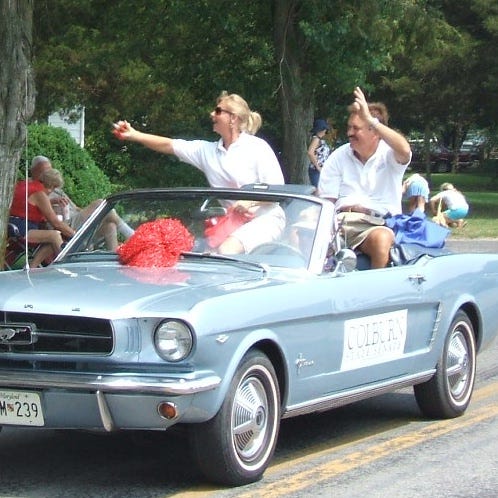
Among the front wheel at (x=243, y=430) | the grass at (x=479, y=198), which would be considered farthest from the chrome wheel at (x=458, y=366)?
the grass at (x=479, y=198)

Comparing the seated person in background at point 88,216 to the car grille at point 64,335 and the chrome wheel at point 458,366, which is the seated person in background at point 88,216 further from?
the chrome wheel at point 458,366

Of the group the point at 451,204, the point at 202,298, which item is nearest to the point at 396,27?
the point at 451,204

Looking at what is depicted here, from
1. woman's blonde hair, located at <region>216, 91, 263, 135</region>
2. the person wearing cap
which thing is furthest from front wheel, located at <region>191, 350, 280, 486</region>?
the person wearing cap

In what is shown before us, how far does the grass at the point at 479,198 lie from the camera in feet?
84.5

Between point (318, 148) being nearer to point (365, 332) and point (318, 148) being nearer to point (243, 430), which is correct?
point (365, 332)

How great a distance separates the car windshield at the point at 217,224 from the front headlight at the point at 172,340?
132cm

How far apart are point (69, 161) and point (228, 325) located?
492 inches

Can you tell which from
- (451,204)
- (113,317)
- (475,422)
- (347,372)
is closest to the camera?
(113,317)

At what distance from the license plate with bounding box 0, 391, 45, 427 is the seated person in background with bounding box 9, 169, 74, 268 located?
280 inches

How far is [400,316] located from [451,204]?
12.9 m

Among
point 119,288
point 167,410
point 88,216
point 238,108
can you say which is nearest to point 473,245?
point 88,216

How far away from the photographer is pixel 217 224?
7.46m

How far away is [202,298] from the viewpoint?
6.06 meters

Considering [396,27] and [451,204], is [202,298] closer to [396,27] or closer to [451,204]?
[451,204]
